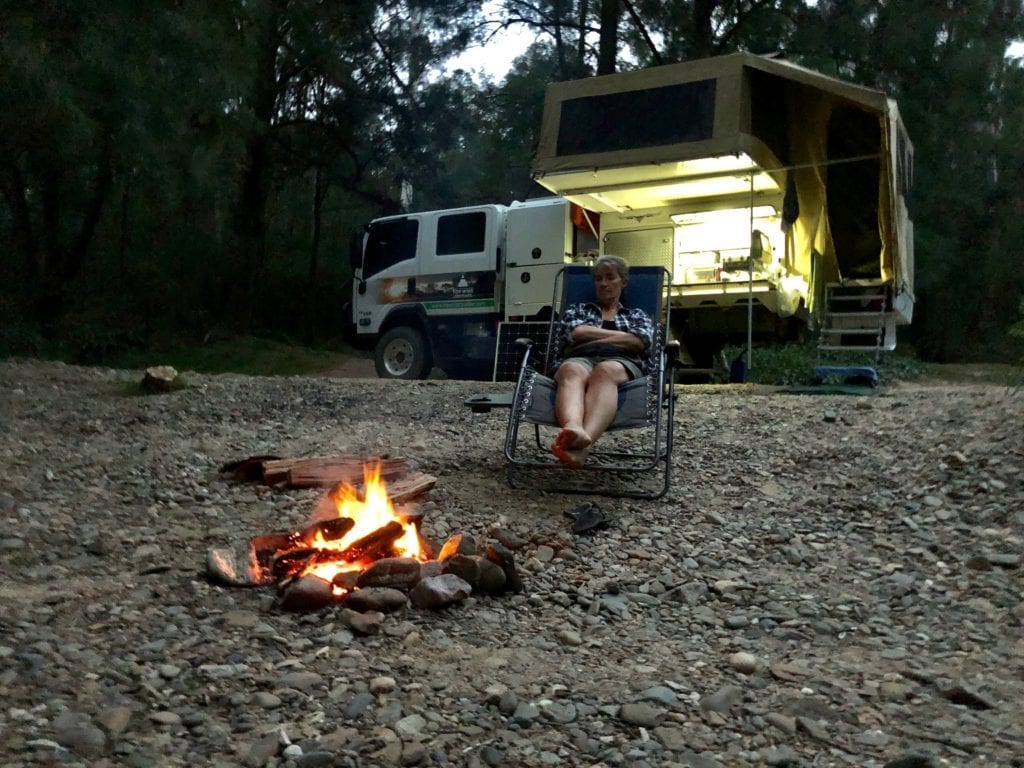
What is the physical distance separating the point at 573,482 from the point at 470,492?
567 mm

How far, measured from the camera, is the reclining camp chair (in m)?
4.15

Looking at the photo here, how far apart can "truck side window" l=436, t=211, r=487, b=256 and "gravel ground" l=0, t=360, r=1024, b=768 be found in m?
5.15

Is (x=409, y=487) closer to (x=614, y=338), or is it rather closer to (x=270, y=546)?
(x=270, y=546)

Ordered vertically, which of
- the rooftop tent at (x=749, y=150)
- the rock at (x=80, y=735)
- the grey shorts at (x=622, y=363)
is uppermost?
the rooftop tent at (x=749, y=150)

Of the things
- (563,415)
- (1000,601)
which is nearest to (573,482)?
(563,415)

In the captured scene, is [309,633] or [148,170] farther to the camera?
[148,170]

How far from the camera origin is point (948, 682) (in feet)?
7.95

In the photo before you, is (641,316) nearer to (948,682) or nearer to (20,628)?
(948,682)

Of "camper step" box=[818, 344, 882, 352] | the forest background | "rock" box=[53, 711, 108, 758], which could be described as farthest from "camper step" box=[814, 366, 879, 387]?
"rock" box=[53, 711, 108, 758]

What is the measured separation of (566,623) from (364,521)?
993 mm

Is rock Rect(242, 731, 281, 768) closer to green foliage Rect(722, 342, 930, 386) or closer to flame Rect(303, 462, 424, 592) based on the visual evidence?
flame Rect(303, 462, 424, 592)

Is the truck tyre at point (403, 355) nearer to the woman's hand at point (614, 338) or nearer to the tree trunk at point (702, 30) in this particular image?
the woman's hand at point (614, 338)

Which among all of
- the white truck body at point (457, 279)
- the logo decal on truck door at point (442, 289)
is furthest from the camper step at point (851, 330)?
the logo decal on truck door at point (442, 289)

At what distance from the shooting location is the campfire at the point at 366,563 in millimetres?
2830
